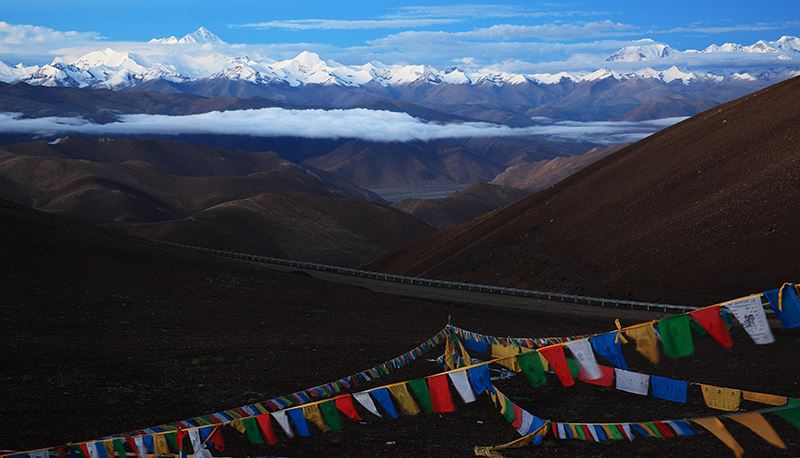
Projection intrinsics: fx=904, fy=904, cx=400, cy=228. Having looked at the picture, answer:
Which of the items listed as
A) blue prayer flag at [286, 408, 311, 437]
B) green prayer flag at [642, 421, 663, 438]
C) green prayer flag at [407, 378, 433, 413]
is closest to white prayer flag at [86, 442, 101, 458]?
blue prayer flag at [286, 408, 311, 437]

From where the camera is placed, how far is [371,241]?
14138 cm

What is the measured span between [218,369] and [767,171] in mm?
49660

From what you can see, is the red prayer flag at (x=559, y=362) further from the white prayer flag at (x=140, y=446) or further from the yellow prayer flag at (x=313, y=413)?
the white prayer flag at (x=140, y=446)

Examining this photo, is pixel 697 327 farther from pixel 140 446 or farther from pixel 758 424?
pixel 140 446

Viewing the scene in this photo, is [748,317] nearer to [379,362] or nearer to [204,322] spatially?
[379,362]

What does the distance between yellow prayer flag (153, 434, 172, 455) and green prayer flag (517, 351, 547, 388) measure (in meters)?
6.11

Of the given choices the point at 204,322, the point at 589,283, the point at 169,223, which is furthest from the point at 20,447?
the point at 169,223

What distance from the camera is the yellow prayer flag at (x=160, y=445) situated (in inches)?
585

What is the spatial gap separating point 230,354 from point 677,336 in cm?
1630

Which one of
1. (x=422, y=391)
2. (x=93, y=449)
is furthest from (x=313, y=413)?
(x=93, y=449)

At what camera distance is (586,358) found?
588 inches

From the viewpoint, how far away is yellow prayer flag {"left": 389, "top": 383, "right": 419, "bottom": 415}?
15.3 m

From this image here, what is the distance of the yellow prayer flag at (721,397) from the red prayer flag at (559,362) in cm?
383

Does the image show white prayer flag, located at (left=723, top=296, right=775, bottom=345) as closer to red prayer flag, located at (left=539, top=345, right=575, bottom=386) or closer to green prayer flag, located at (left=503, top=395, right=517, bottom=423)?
red prayer flag, located at (left=539, top=345, right=575, bottom=386)
